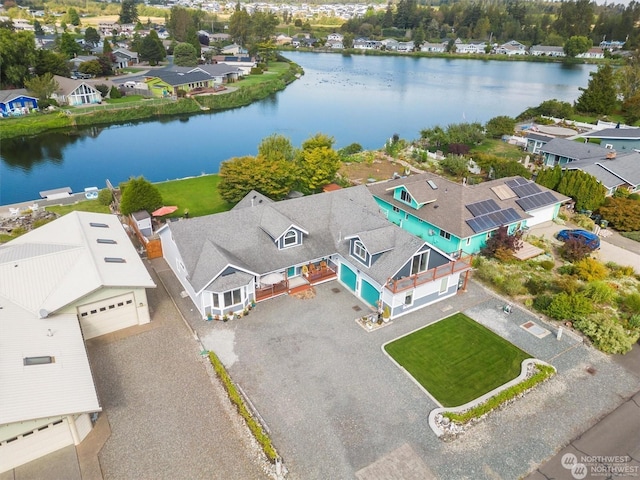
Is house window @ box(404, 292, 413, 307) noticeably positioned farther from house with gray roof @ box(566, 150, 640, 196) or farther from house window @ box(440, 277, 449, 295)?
house with gray roof @ box(566, 150, 640, 196)

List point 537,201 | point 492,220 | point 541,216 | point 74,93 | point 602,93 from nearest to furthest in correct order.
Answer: point 492,220, point 537,201, point 541,216, point 602,93, point 74,93

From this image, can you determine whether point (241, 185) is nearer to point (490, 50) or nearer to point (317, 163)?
point (317, 163)

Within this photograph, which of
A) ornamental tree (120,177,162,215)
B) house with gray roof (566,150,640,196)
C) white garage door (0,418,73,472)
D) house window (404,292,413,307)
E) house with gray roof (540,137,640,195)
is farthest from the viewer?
house with gray roof (540,137,640,195)

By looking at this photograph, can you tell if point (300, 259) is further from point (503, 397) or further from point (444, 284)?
point (503, 397)

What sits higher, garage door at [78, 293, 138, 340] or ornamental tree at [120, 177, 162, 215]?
ornamental tree at [120, 177, 162, 215]

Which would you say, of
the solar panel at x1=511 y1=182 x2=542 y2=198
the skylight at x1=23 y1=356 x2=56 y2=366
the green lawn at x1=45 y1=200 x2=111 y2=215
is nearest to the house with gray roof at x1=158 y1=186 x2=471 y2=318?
the skylight at x1=23 y1=356 x2=56 y2=366

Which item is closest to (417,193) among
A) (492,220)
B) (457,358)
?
(492,220)
